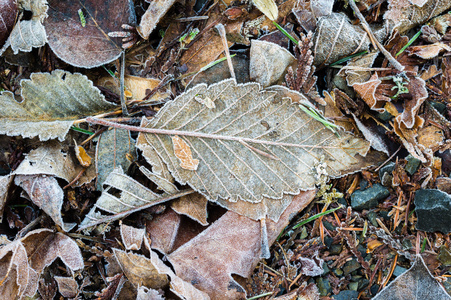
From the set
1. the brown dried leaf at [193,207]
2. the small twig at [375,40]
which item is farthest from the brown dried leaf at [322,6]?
the brown dried leaf at [193,207]

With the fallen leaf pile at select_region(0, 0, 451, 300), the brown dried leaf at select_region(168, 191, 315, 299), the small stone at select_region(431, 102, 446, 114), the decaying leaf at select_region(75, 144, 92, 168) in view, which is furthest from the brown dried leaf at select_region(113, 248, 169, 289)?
the small stone at select_region(431, 102, 446, 114)

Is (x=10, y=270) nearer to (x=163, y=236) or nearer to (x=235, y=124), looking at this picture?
(x=163, y=236)

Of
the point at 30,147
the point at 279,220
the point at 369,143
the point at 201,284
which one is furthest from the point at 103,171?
the point at 369,143

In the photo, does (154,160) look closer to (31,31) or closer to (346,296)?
(31,31)

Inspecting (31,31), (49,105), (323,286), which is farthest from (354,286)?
(31,31)

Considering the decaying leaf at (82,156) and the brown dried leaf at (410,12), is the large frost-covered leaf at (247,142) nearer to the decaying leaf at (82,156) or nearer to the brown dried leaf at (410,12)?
the decaying leaf at (82,156)

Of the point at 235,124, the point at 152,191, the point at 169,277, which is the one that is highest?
the point at 235,124

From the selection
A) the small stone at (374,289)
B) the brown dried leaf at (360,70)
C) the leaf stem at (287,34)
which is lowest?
the small stone at (374,289)
